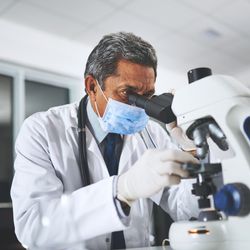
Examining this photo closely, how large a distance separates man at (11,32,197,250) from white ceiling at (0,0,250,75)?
5.49 ft

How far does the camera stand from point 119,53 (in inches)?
55.6

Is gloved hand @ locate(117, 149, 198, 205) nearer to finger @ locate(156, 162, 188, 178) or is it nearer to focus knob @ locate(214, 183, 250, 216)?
finger @ locate(156, 162, 188, 178)

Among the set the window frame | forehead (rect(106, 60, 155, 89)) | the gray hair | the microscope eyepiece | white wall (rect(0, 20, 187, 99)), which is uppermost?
white wall (rect(0, 20, 187, 99))

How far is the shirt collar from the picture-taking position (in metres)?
1.47


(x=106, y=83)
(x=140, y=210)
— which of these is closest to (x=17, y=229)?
(x=140, y=210)

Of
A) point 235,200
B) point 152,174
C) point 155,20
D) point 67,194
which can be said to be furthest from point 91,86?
point 155,20

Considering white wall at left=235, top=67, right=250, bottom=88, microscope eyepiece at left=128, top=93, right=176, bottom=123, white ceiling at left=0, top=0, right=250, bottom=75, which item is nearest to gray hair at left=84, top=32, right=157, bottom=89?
microscope eyepiece at left=128, top=93, right=176, bottom=123

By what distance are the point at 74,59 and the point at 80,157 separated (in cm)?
270

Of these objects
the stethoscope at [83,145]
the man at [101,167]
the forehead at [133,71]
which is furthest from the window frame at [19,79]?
the forehead at [133,71]

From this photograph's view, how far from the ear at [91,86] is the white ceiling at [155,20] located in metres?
1.61

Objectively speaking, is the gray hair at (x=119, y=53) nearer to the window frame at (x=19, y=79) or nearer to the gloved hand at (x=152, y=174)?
the gloved hand at (x=152, y=174)

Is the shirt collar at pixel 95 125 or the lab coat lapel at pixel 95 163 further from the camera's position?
the shirt collar at pixel 95 125

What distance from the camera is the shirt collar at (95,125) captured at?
1.47 m

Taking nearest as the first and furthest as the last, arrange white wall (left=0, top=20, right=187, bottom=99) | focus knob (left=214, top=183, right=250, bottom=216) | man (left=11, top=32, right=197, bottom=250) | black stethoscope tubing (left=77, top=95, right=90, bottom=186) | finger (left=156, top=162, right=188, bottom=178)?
focus knob (left=214, top=183, right=250, bottom=216) → finger (left=156, top=162, right=188, bottom=178) → man (left=11, top=32, right=197, bottom=250) → black stethoscope tubing (left=77, top=95, right=90, bottom=186) → white wall (left=0, top=20, right=187, bottom=99)
